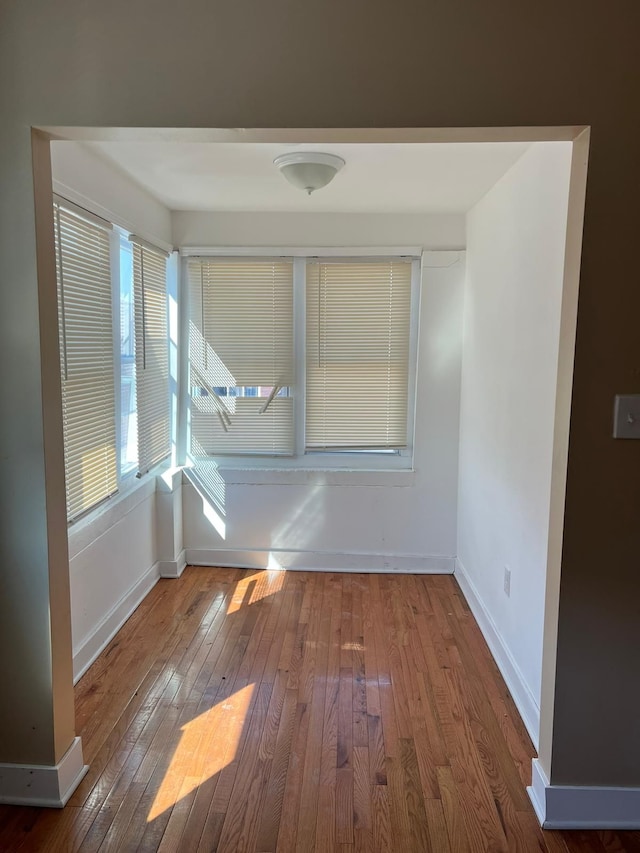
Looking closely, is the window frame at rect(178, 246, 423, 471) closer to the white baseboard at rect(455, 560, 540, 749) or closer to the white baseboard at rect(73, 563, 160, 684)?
the white baseboard at rect(73, 563, 160, 684)

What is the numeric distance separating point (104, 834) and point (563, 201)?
2494 mm

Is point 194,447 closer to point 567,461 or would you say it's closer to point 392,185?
point 392,185

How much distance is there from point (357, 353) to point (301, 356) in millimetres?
362

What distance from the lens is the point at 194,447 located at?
12.7 ft

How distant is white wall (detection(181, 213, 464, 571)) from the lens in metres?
3.62

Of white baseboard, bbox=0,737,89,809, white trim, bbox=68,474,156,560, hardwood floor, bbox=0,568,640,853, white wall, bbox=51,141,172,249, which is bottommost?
hardwood floor, bbox=0,568,640,853

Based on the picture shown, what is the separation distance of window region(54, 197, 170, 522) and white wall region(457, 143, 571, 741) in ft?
6.09

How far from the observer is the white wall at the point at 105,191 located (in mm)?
2312

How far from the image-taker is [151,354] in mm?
3391

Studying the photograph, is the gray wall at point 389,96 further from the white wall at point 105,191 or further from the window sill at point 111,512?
the window sill at point 111,512

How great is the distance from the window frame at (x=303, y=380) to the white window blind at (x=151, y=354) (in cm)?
16

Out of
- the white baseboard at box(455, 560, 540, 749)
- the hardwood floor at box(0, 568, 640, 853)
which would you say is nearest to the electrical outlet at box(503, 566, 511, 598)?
the white baseboard at box(455, 560, 540, 749)

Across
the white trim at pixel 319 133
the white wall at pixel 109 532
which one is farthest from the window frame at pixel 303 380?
the white trim at pixel 319 133

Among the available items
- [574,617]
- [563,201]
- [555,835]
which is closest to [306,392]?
[563,201]
